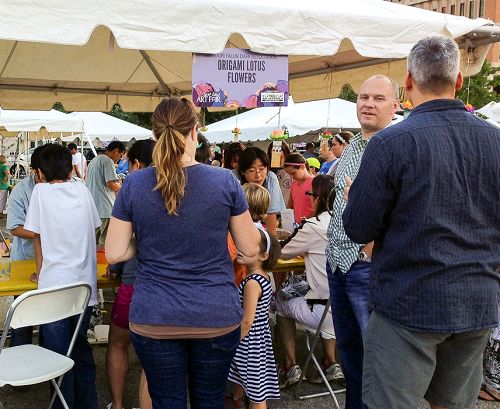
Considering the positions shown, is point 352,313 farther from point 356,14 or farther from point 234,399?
point 356,14

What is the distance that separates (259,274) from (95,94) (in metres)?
4.79

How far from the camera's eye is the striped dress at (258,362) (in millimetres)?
3264

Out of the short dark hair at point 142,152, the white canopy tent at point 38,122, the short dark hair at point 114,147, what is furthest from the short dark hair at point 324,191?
the white canopy tent at point 38,122

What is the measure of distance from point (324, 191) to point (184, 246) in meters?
1.70

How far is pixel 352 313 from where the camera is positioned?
301 centimetres

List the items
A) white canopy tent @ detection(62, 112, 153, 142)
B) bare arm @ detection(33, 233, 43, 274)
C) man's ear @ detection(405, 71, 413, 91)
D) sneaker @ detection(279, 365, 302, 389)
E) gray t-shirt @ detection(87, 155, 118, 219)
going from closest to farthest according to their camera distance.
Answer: man's ear @ detection(405, 71, 413, 91) < bare arm @ detection(33, 233, 43, 274) < sneaker @ detection(279, 365, 302, 389) < gray t-shirt @ detection(87, 155, 118, 219) < white canopy tent @ detection(62, 112, 153, 142)

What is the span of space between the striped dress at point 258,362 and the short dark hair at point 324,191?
74cm

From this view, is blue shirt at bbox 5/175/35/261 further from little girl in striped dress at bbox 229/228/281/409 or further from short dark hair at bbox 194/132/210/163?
little girl in striped dress at bbox 229/228/281/409

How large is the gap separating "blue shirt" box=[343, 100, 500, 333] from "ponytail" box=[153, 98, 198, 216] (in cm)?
67

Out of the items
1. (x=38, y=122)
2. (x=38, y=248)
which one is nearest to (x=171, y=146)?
(x=38, y=248)

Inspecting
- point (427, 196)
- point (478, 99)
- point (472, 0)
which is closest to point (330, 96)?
point (427, 196)

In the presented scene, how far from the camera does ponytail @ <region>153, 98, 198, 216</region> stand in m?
2.13

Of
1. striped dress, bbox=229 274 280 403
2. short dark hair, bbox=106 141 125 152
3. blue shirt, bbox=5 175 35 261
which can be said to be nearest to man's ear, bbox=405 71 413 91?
striped dress, bbox=229 274 280 403

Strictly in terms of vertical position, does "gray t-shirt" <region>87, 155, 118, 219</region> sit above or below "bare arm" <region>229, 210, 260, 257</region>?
below
